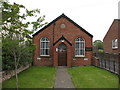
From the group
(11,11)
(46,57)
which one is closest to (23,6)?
(11,11)

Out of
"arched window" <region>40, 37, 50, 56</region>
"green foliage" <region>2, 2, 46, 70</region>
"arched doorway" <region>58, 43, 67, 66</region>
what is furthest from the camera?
"arched window" <region>40, 37, 50, 56</region>

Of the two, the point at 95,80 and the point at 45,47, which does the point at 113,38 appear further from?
the point at 95,80

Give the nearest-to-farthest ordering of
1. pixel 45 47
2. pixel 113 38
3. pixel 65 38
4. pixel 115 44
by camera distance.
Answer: pixel 65 38
pixel 45 47
pixel 115 44
pixel 113 38

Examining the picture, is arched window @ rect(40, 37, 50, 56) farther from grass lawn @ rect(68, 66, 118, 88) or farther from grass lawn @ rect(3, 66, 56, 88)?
grass lawn @ rect(68, 66, 118, 88)

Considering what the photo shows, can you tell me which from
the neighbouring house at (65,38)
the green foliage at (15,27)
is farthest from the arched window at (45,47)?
the green foliage at (15,27)

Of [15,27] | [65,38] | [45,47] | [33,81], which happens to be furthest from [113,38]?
[15,27]

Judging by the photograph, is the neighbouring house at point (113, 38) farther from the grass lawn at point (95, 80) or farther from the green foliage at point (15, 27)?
the green foliage at point (15, 27)

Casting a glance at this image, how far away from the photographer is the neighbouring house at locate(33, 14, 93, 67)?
1927 centimetres

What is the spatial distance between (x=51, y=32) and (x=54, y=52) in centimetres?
289

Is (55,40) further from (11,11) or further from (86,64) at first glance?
(11,11)

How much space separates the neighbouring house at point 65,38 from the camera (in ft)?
63.2

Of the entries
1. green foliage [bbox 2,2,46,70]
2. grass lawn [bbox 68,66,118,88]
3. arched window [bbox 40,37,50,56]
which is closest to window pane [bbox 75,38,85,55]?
arched window [bbox 40,37,50,56]

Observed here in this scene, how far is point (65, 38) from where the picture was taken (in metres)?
19.0

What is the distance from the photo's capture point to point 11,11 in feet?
25.7
